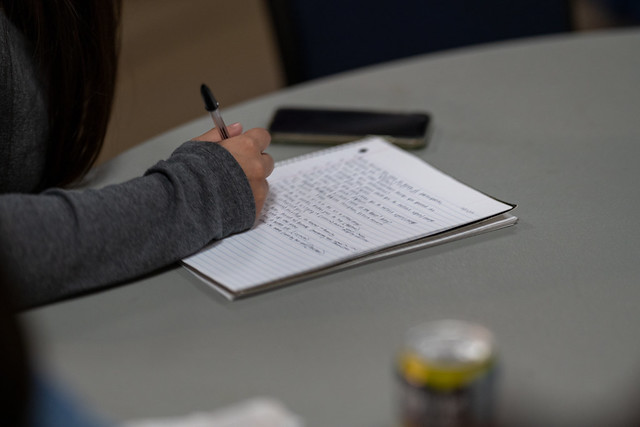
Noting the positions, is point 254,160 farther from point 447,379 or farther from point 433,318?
point 447,379

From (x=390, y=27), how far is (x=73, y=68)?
2.14 feet

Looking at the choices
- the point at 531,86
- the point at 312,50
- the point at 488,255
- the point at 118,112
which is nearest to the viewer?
the point at 488,255

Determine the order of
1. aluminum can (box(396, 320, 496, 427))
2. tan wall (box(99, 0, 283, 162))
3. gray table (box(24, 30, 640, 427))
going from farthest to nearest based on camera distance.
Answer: tan wall (box(99, 0, 283, 162)) < gray table (box(24, 30, 640, 427)) < aluminum can (box(396, 320, 496, 427))

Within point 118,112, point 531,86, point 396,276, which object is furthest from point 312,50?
point 118,112

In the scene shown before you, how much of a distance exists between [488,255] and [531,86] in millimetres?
473

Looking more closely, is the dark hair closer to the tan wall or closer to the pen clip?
the pen clip

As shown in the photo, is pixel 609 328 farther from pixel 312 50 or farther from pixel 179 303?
pixel 312 50

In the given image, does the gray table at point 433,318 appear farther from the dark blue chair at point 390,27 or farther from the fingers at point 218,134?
the dark blue chair at point 390,27

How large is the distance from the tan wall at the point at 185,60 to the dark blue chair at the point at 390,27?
1.01 m

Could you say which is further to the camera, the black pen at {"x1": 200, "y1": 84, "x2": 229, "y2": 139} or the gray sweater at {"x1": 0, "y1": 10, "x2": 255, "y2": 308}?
the black pen at {"x1": 200, "y1": 84, "x2": 229, "y2": 139}

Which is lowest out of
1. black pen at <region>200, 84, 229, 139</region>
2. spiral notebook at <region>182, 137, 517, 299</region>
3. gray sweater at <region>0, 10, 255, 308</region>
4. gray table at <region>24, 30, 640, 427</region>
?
gray table at <region>24, 30, 640, 427</region>

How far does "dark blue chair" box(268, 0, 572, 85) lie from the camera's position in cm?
136

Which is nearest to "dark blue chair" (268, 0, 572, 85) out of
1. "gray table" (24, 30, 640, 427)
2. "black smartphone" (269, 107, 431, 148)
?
"black smartphone" (269, 107, 431, 148)

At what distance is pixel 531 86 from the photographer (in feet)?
3.60
